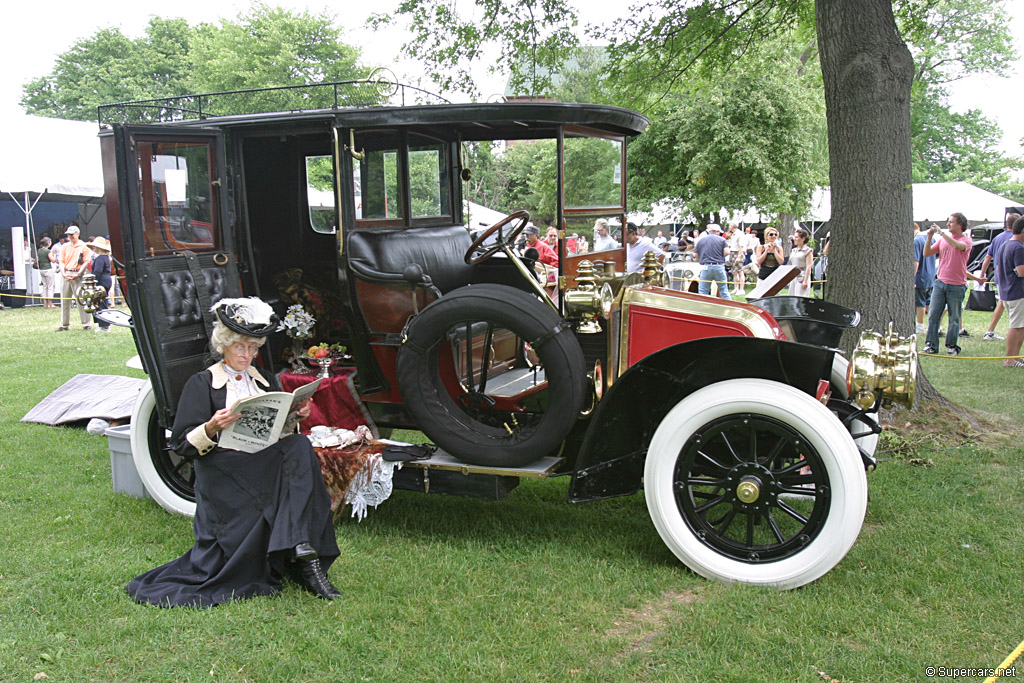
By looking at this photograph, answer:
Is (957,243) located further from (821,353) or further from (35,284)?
(35,284)

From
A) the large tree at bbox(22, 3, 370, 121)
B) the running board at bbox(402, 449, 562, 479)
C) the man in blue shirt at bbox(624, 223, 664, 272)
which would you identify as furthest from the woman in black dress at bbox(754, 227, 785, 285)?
the large tree at bbox(22, 3, 370, 121)

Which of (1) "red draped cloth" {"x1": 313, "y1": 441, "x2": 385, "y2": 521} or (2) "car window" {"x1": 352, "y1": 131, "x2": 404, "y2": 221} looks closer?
(1) "red draped cloth" {"x1": 313, "y1": 441, "x2": 385, "y2": 521}

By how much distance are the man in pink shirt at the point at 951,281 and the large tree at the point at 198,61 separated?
20072 millimetres

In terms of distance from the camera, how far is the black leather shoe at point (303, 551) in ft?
10.5

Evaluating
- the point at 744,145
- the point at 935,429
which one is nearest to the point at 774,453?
the point at 935,429

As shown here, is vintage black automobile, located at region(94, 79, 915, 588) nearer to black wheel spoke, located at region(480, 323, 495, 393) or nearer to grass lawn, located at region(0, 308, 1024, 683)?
black wheel spoke, located at region(480, 323, 495, 393)

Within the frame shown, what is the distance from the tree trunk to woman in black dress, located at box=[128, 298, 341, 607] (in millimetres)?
4193

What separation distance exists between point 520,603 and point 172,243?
2599 millimetres

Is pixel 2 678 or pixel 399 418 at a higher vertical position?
pixel 399 418

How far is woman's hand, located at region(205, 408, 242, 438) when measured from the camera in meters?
3.16

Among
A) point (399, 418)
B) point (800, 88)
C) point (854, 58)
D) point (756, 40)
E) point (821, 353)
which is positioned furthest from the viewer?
point (800, 88)

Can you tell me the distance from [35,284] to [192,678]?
16.5 m

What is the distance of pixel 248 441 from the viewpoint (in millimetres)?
3271

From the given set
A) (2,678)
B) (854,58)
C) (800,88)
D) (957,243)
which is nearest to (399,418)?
(2,678)
